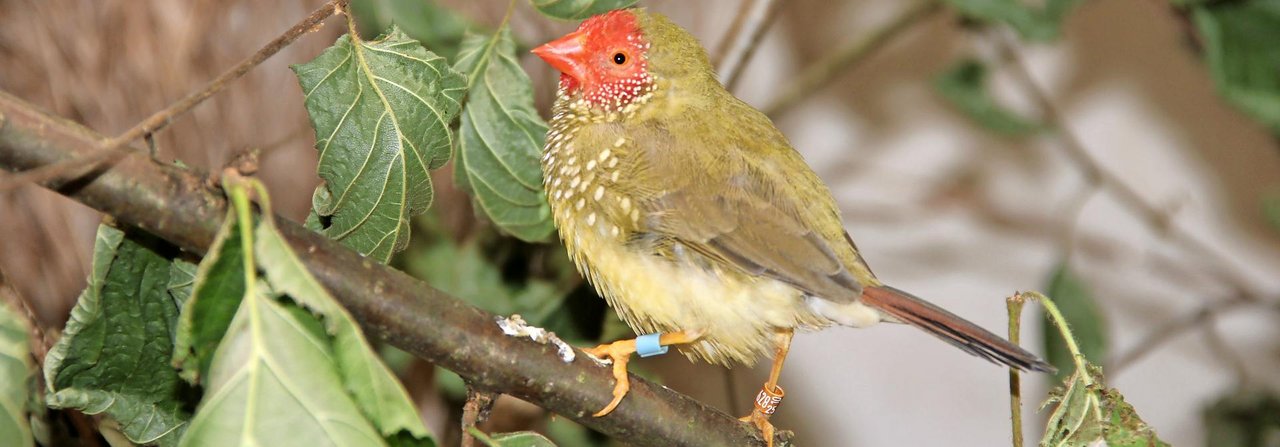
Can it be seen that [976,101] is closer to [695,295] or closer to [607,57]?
[607,57]

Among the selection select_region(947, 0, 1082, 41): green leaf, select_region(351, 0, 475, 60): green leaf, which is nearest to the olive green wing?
select_region(351, 0, 475, 60): green leaf

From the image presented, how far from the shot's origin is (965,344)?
147 centimetres

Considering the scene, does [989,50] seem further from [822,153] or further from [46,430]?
[46,430]

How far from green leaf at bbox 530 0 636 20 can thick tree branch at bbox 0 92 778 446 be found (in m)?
0.55

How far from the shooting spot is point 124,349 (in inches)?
52.9

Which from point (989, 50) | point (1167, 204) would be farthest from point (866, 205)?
point (1167, 204)

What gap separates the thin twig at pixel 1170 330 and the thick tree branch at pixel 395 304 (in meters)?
2.02

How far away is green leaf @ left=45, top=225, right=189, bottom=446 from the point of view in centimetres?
128

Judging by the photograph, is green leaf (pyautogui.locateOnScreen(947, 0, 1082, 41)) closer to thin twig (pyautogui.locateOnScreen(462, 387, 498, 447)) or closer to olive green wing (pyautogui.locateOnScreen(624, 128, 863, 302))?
olive green wing (pyautogui.locateOnScreen(624, 128, 863, 302))

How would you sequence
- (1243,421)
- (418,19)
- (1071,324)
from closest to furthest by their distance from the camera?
(418,19) < (1071,324) < (1243,421)

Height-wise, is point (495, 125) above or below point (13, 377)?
above

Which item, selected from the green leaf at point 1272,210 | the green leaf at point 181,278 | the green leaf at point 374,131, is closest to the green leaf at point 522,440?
the green leaf at point 374,131

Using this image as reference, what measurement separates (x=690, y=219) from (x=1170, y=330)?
6.82 feet

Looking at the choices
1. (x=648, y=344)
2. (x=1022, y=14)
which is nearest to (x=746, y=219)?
(x=648, y=344)
